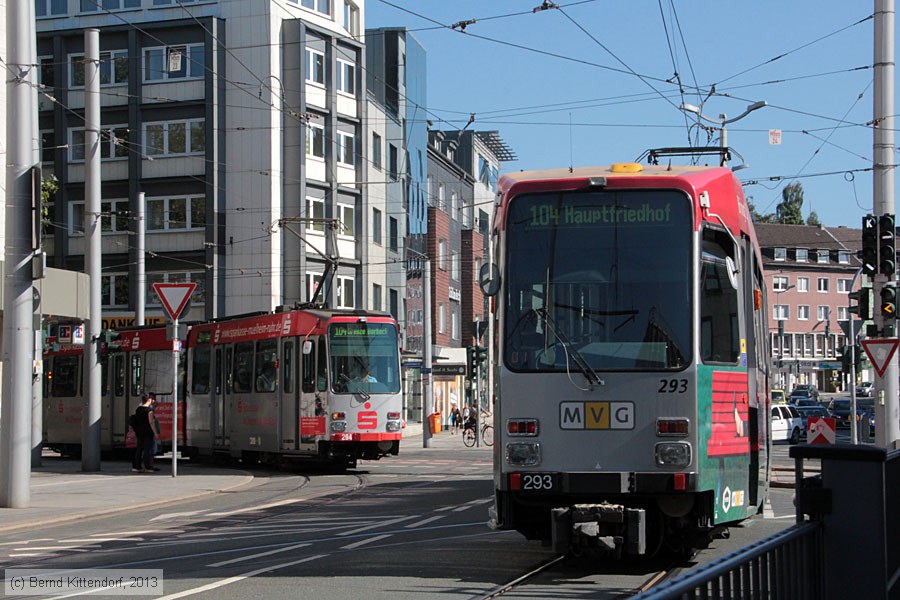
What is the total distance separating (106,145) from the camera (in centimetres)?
4744

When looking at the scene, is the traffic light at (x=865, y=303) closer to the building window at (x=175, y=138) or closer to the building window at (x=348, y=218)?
the building window at (x=348, y=218)

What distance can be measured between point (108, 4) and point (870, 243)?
34494 mm

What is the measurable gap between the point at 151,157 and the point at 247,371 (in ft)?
67.7

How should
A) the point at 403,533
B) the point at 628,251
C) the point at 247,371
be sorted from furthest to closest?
the point at 247,371 → the point at 403,533 → the point at 628,251

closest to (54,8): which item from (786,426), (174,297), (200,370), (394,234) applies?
(394,234)

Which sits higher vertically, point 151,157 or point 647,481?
point 151,157

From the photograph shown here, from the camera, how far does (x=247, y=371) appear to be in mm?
28172

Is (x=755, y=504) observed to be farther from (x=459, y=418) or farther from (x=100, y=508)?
(x=459, y=418)

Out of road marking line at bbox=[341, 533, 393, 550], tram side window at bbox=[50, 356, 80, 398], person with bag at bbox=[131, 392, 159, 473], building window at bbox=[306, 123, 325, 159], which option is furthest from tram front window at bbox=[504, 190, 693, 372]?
building window at bbox=[306, 123, 325, 159]

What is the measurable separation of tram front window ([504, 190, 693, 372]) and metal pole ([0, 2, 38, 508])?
9.30 metres

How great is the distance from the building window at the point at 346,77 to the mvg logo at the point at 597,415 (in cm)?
3950

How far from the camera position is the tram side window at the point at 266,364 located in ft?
88.9

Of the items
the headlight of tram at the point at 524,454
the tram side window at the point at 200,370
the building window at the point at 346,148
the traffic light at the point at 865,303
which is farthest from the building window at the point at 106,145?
the headlight of tram at the point at 524,454

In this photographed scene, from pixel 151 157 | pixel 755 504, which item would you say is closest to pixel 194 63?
pixel 151 157
